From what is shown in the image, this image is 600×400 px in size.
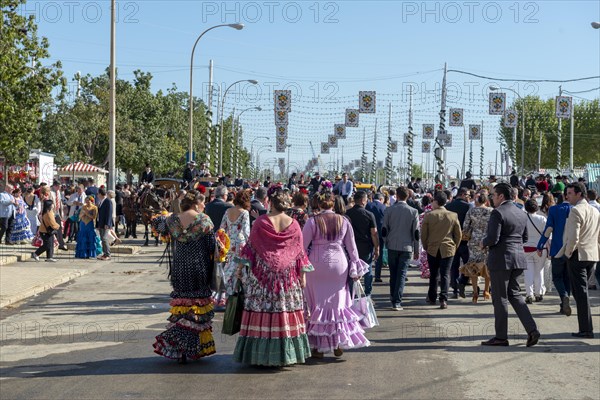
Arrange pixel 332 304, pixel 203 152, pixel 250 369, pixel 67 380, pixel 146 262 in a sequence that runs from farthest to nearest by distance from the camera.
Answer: pixel 203 152, pixel 146 262, pixel 332 304, pixel 250 369, pixel 67 380

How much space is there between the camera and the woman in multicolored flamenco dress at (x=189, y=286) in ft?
33.4

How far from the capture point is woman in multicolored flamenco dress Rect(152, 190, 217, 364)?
33.4 feet

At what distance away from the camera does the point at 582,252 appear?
12.5 metres

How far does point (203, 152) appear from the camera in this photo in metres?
86.6

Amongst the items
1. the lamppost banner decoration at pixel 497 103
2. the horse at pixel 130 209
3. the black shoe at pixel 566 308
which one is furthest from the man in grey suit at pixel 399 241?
the lamppost banner decoration at pixel 497 103

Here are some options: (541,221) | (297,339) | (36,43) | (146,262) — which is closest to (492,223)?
(297,339)

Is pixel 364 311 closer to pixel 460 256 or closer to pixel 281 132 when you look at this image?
pixel 460 256

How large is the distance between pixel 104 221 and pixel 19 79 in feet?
29.4

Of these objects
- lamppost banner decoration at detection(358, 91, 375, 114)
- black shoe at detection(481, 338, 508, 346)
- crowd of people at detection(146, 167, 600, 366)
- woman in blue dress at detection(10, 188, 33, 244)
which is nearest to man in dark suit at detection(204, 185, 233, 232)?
crowd of people at detection(146, 167, 600, 366)

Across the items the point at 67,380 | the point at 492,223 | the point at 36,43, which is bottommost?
the point at 67,380

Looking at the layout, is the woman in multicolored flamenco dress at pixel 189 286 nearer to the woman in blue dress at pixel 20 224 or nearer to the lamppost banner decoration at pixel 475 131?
the woman in blue dress at pixel 20 224

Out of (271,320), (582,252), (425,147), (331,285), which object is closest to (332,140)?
(425,147)

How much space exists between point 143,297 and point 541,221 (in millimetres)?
7054

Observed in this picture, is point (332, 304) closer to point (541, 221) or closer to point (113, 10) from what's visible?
point (541, 221)
